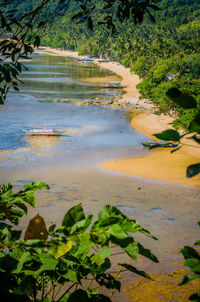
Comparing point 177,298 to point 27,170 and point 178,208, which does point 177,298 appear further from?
point 27,170

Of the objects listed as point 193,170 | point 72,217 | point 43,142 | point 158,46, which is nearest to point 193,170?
point 193,170

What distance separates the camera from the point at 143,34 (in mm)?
116750

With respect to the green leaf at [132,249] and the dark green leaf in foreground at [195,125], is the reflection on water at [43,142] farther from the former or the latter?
the dark green leaf in foreground at [195,125]

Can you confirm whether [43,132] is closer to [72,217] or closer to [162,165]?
[162,165]

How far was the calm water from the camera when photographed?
91.8 feet

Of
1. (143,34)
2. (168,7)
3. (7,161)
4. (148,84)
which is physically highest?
(168,7)

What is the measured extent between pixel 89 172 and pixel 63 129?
12.1 metres

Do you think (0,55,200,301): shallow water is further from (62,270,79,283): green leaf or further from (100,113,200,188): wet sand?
(62,270,79,283): green leaf

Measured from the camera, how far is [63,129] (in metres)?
35.6

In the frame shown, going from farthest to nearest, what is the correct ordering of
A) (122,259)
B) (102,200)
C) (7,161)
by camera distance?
(7,161), (102,200), (122,259)

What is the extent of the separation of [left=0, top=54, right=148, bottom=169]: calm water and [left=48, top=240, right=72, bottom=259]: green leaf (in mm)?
23838

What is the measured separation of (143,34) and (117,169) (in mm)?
99891

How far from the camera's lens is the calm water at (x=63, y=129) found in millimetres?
27969

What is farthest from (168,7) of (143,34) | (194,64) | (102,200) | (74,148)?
(102,200)
